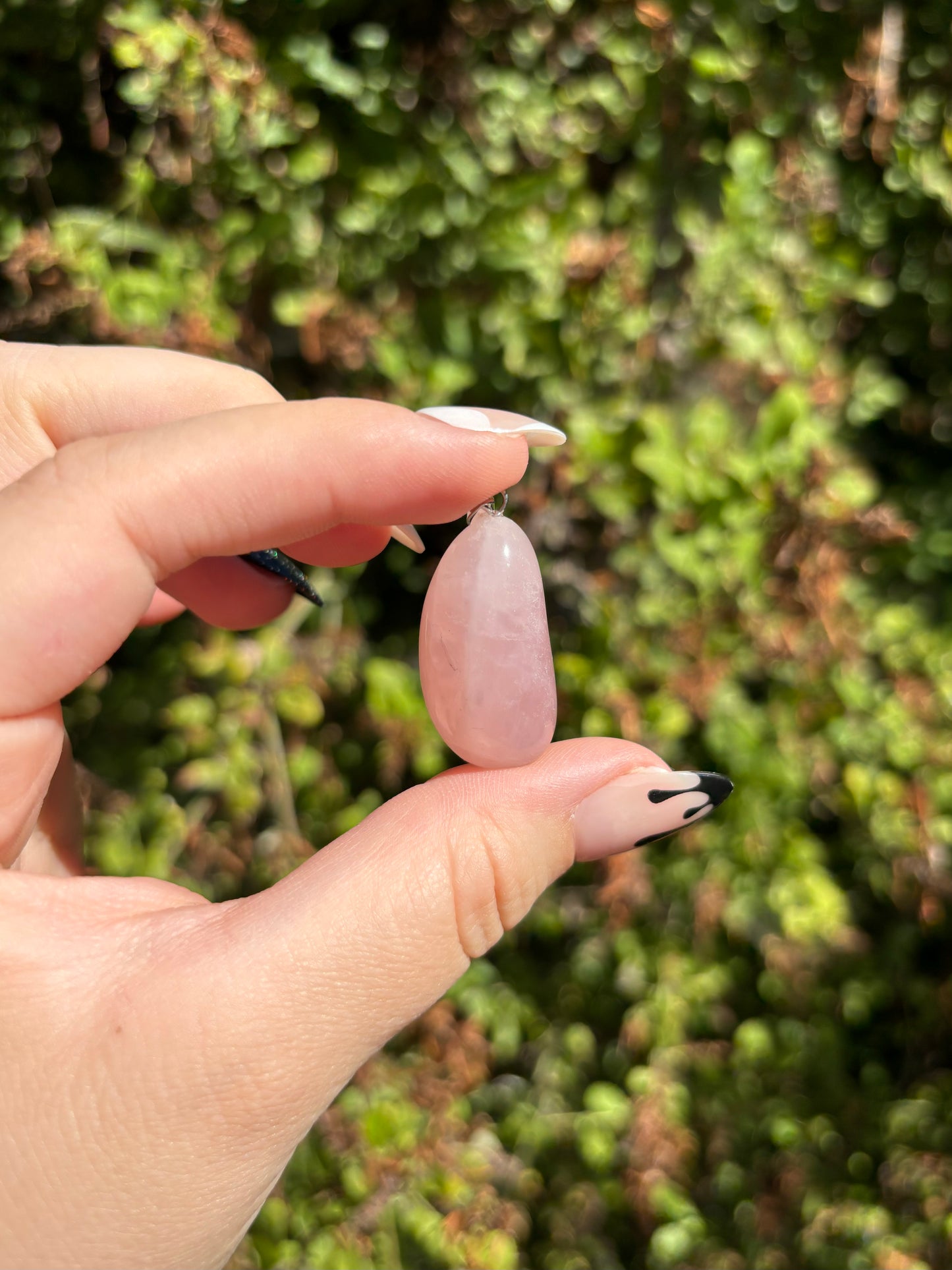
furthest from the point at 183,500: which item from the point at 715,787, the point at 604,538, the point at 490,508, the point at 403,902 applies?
the point at 604,538

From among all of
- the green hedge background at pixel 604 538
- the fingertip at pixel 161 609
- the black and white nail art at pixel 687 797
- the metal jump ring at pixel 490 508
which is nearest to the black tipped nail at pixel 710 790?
the black and white nail art at pixel 687 797

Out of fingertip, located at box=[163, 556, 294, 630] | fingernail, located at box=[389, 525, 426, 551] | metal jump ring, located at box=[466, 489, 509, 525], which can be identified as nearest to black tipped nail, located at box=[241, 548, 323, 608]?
fingertip, located at box=[163, 556, 294, 630]

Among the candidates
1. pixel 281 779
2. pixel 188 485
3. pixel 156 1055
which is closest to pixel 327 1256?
pixel 281 779

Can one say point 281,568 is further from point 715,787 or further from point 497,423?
point 715,787

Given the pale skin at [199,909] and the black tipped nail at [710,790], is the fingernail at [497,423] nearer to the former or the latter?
the pale skin at [199,909]

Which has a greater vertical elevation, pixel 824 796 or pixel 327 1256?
pixel 824 796

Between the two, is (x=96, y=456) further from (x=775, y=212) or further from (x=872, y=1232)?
(x=872, y=1232)
